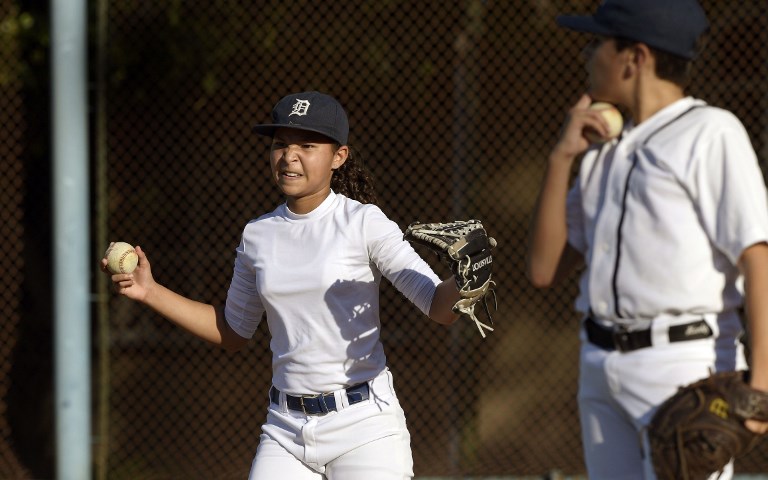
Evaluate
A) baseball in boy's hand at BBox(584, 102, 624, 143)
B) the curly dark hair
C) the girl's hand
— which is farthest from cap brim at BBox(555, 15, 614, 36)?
the girl's hand

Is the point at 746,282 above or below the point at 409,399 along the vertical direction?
above

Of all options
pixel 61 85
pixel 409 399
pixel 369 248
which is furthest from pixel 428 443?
pixel 369 248

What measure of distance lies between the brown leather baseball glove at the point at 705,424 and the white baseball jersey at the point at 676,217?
174 mm

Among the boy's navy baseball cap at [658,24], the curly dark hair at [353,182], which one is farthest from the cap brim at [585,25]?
the curly dark hair at [353,182]

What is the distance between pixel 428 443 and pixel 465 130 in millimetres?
1754

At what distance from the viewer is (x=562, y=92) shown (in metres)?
6.09

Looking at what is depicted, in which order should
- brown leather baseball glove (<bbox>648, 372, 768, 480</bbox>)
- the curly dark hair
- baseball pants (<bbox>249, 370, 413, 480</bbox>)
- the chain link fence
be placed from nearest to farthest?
brown leather baseball glove (<bbox>648, 372, 768, 480</bbox>) → baseball pants (<bbox>249, 370, 413, 480</bbox>) → the curly dark hair → the chain link fence

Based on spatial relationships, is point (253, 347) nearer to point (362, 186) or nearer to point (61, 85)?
point (61, 85)

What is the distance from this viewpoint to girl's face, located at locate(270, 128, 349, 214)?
3.28 meters

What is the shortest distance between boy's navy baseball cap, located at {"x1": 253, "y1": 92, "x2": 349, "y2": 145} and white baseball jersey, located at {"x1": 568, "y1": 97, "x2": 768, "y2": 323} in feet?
3.48

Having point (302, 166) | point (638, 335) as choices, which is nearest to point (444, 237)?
point (302, 166)

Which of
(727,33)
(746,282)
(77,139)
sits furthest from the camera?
(727,33)

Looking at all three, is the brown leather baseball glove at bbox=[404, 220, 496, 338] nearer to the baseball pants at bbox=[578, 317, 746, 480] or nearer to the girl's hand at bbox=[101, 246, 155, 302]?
the baseball pants at bbox=[578, 317, 746, 480]

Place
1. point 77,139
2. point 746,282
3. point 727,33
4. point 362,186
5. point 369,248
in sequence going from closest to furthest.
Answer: point 746,282, point 369,248, point 362,186, point 77,139, point 727,33
